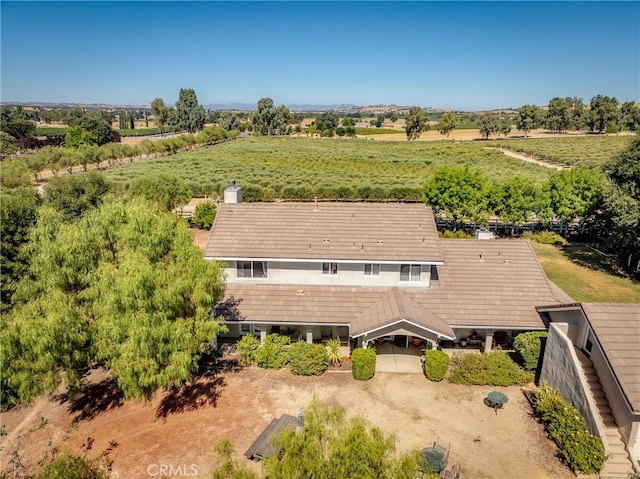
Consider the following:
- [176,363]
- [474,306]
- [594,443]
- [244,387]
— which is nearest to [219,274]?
[176,363]

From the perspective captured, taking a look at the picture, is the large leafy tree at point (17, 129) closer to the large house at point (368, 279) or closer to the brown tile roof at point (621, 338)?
the large house at point (368, 279)

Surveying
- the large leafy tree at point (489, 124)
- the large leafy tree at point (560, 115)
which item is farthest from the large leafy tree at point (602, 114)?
the large leafy tree at point (489, 124)

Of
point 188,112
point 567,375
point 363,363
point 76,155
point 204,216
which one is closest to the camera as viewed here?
point 567,375

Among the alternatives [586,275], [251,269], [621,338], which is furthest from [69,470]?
[586,275]

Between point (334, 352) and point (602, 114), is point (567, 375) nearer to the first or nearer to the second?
point (334, 352)

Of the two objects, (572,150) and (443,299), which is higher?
(572,150)

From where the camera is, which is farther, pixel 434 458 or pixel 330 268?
pixel 330 268

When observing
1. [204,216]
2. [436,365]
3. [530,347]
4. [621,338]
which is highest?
→ [621,338]
